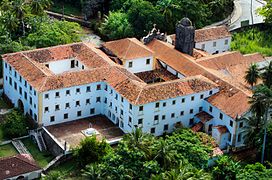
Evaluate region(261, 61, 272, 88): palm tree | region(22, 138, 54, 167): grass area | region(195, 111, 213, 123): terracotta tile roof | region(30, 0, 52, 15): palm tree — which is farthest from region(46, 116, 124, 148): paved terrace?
region(30, 0, 52, 15): palm tree

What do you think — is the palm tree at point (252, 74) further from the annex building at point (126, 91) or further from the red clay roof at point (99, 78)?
the red clay roof at point (99, 78)

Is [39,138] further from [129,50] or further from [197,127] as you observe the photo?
[197,127]

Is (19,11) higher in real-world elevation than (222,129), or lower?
higher

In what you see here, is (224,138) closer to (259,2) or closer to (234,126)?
(234,126)

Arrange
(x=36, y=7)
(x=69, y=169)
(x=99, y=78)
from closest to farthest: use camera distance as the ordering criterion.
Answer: (x=69, y=169), (x=99, y=78), (x=36, y=7)

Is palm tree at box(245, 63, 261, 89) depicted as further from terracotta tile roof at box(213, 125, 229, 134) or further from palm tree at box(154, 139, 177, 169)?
palm tree at box(154, 139, 177, 169)

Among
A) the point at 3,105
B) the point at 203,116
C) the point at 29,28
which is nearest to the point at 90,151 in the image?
the point at 203,116
